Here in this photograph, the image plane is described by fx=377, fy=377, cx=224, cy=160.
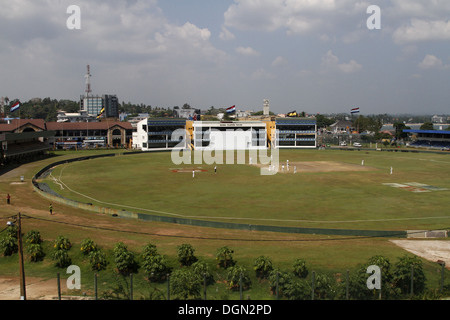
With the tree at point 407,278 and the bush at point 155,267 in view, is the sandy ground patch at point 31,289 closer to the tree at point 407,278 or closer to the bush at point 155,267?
the bush at point 155,267

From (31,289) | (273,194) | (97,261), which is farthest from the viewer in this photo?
(273,194)

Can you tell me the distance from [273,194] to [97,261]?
33.6m

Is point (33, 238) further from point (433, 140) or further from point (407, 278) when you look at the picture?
point (433, 140)

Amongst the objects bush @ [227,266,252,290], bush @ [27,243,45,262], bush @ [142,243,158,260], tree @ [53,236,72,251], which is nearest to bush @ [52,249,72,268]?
tree @ [53,236,72,251]

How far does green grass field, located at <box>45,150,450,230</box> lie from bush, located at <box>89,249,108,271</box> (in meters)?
17.8

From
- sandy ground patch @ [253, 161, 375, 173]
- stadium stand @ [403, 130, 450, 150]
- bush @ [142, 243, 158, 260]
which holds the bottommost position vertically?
bush @ [142, 243, 158, 260]

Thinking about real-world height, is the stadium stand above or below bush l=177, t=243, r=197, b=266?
above

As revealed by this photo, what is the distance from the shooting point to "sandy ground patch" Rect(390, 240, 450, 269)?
27438 mm

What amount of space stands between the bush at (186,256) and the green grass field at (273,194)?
1527 centimetres

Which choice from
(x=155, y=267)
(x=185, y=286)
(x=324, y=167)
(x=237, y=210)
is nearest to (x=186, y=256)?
(x=155, y=267)

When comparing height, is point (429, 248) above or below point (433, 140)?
below

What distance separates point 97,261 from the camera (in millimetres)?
26062

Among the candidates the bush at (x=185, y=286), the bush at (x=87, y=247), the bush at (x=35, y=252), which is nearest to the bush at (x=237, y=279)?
the bush at (x=185, y=286)

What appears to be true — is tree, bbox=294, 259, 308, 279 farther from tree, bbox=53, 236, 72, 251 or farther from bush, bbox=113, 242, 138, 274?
tree, bbox=53, 236, 72, 251
